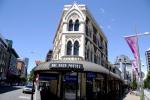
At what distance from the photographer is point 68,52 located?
2644 centimetres

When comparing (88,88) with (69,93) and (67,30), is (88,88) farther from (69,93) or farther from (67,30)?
(67,30)

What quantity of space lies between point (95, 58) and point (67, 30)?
8.09 meters

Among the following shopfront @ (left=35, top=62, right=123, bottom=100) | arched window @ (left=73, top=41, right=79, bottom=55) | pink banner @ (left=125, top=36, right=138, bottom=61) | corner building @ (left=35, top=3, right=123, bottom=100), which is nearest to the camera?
pink banner @ (left=125, top=36, right=138, bottom=61)

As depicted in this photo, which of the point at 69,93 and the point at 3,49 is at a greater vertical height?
the point at 3,49

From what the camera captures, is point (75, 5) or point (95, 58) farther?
point (95, 58)

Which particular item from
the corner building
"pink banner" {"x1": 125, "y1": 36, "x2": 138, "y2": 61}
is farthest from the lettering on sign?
"pink banner" {"x1": 125, "y1": 36, "x2": 138, "y2": 61}

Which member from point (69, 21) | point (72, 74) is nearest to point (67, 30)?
point (69, 21)

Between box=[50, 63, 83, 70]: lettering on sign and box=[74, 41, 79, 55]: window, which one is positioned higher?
box=[74, 41, 79, 55]: window

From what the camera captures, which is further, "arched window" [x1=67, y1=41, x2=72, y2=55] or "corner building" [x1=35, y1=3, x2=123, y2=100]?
"arched window" [x1=67, y1=41, x2=72, y2=55]

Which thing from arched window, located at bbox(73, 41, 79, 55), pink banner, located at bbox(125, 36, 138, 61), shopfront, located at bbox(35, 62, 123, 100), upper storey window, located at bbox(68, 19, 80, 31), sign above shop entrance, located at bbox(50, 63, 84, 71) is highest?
upper storey window, located at bbox(68, 19, 80, 31)

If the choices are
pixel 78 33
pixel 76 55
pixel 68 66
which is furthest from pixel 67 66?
pixel 78 33

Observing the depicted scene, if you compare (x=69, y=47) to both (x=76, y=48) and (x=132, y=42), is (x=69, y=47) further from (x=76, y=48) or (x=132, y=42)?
(x=132, y=42)

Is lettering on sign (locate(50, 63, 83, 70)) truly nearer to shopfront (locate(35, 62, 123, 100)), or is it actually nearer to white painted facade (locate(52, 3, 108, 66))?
shopfront (locate(35, 62, 123, 100))

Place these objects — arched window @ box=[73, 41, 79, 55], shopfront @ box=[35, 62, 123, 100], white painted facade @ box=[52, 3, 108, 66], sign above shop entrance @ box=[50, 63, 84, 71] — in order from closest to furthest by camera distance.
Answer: sign above shop entrance @ box=[50, 63, 84, 71]
shopfront @ box=[35, 62, 123, 100]
white painted facade @ box=[52, 3, 108, 66]
arched window @ box=[73, 41, 79, 55]
